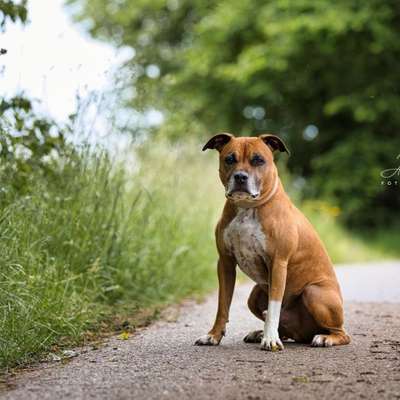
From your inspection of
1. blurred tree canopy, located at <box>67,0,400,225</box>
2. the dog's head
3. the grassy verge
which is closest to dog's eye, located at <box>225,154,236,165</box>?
the dog's head

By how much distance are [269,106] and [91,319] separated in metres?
16.6

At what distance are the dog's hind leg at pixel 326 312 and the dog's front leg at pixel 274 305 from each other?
28 centimetres

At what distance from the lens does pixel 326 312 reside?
495cm

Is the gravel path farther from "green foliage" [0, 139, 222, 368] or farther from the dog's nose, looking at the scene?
the dog's nose

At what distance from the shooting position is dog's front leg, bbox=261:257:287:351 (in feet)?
15.5

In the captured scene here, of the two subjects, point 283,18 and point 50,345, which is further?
point 283,18

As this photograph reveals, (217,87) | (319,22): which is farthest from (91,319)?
(217,87)

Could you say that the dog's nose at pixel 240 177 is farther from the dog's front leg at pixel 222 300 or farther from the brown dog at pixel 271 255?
the dog's front leg at pixel 222 300

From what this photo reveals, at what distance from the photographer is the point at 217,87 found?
21.4 meters

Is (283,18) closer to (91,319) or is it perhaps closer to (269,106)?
(269,106)

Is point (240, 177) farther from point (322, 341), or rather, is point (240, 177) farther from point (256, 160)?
point (322, 341)

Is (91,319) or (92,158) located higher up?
(92,158)

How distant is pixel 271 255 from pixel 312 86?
16.4 m

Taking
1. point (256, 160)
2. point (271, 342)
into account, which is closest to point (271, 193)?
point (256, 160)
